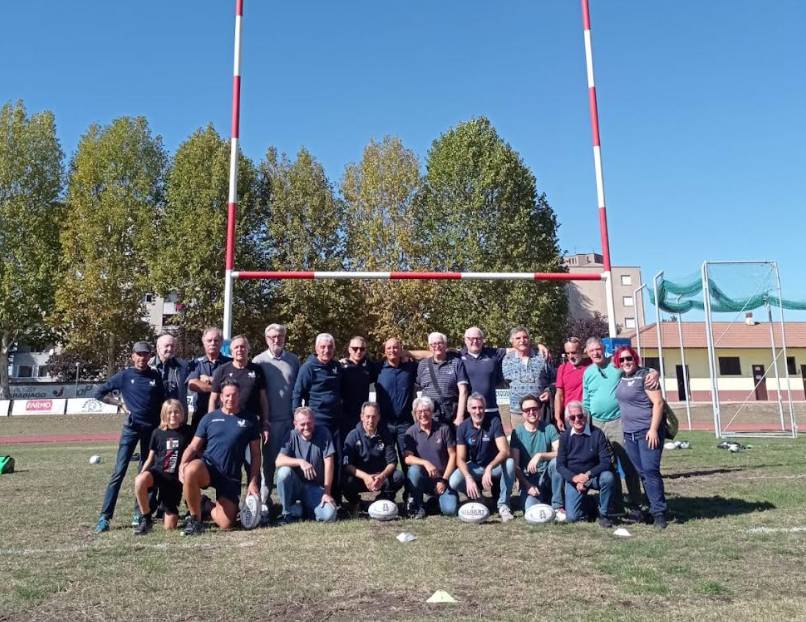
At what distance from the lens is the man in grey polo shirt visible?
232 inches

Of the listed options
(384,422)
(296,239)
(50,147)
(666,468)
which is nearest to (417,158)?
(296,239)

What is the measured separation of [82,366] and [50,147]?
1586cm

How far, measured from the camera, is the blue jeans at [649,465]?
Result: 16.4ft

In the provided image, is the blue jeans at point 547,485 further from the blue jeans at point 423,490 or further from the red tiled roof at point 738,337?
the red tiled roof at point 738,337

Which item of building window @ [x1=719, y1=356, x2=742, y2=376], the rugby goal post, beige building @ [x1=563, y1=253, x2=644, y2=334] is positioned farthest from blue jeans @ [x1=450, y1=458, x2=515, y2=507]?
beige building @ [x1=563, y1=253, x2=644, y2=334]

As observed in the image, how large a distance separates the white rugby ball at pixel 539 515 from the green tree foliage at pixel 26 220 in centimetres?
2658

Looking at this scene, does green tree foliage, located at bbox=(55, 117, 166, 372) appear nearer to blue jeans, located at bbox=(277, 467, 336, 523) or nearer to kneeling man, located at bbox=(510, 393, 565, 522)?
blue jeans, located at bbox=(277, 467, 336, 523)

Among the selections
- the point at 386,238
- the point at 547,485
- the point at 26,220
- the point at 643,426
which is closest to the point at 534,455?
the point at 547,485

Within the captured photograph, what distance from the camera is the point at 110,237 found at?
26.0 metres

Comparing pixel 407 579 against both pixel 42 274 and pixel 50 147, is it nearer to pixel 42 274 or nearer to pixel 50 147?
pixel 42 274

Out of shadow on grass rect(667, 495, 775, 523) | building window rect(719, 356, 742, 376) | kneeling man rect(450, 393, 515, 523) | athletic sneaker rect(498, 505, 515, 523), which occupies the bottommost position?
shadow on grass rect(667, 495, 775, 523)

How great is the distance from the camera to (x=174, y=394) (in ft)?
19.0

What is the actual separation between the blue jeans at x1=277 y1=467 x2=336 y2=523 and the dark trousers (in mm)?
267

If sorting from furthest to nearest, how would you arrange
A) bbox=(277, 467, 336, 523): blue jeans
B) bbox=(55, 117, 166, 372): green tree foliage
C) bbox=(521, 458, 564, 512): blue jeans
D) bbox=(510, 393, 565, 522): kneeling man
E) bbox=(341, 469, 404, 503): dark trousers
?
bbox=(55, 117, 166, 372): green tree foliage < bbox=(341, 469, 404, 503): dark trousers < bbox=(510, 393, 565, 522): kneeling man < bbox=(521, 458, 564, 512): blue jeans < bbox=(277, 467, 336, 523): blue jeans
